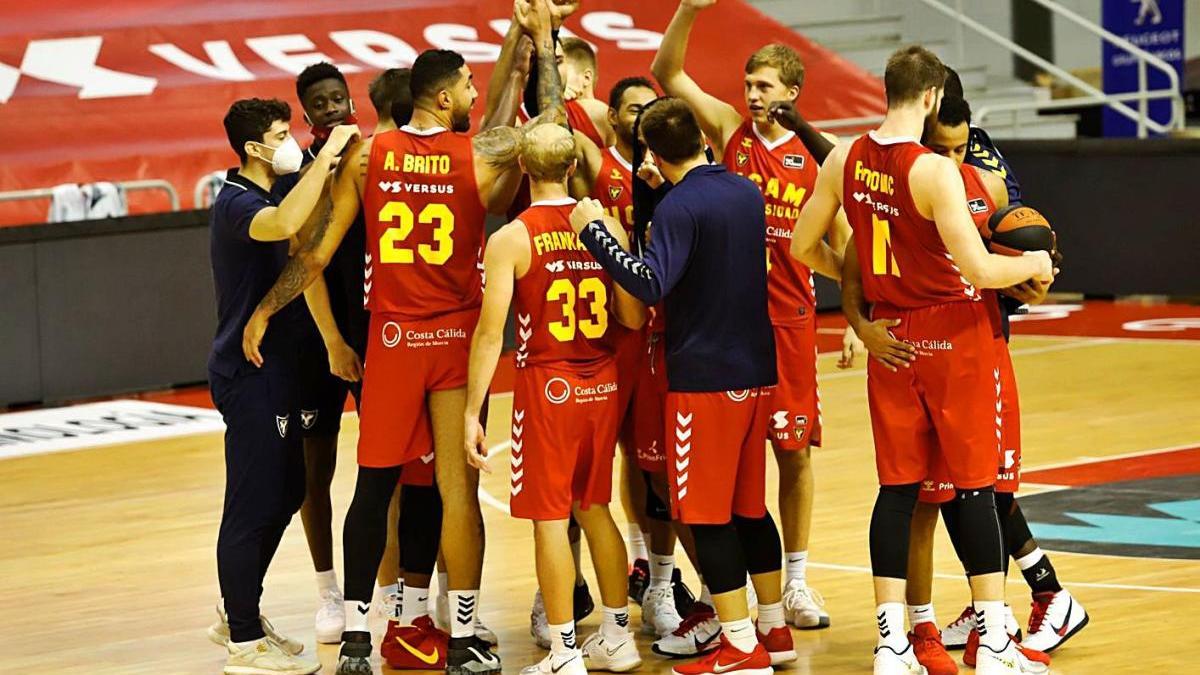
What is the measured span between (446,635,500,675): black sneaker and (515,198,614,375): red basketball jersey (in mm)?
1066

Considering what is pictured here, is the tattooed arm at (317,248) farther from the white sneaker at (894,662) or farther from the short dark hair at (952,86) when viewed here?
the white sneaker at (894,662)

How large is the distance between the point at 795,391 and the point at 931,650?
127cm

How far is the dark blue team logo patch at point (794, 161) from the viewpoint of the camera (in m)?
8.16

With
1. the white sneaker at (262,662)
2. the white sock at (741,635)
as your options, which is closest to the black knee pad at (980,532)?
the white sock at (741,635)

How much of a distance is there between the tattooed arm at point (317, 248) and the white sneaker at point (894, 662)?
2.43 metres

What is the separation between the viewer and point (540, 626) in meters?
7.88

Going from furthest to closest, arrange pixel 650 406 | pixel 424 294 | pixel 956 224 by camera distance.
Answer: pixel 650 406 → pixel 424 294 → pixel 956 224

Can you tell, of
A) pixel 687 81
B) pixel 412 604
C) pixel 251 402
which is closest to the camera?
pixel 251 402

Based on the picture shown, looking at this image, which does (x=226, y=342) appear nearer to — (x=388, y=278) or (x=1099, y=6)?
(x=388, y=278)

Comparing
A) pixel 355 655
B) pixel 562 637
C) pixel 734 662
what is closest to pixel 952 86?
pixel 734 662

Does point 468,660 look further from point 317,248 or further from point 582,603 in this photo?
point 317,248

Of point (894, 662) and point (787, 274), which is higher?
point (787, 274)

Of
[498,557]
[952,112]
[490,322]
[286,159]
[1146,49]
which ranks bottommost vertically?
[498,557]

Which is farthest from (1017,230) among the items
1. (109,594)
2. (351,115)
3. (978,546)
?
(109,594)
